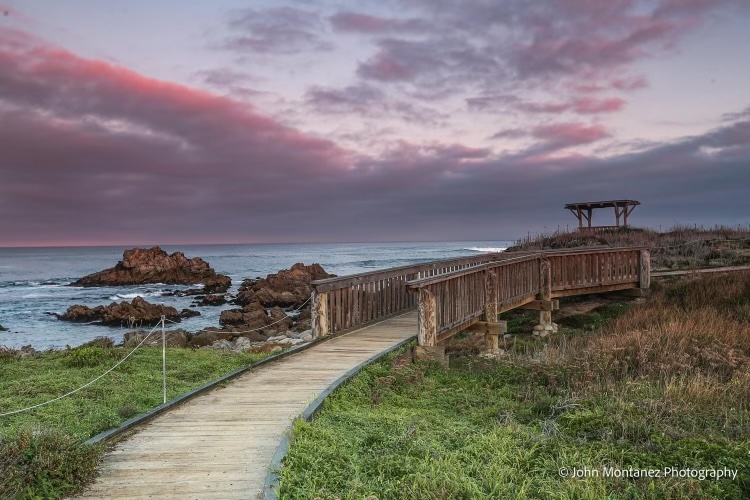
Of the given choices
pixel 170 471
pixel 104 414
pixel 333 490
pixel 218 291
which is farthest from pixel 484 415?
pixel 218 291

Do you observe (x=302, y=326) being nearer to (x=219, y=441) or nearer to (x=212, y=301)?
(x=212, y=301)

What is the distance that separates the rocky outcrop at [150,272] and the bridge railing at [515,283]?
46.5 metres

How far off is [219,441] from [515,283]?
37.7 ft

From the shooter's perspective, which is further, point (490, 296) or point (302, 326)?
point (302, 326)

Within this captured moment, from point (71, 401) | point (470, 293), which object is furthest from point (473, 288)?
point (71, 401)

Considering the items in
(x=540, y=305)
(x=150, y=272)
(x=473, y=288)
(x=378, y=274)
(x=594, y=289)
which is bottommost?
(x=540, y=305)

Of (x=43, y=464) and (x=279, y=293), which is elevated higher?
(x=43, y=464)

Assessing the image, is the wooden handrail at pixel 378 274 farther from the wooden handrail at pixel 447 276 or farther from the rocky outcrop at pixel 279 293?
the rocky outcrop at pixel 279 293

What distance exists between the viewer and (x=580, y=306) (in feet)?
66.6

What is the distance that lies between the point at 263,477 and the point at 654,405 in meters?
5.05

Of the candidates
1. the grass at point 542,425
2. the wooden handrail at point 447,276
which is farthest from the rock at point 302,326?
the grass at point 542,425

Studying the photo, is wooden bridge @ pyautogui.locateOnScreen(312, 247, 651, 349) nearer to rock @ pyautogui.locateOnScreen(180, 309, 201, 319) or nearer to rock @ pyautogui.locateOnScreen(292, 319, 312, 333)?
rock @ pyautogui.locateOnScreen(292, 319, 312, 333)

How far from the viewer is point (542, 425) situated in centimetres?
680

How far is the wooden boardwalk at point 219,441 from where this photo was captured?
4.79 meters
